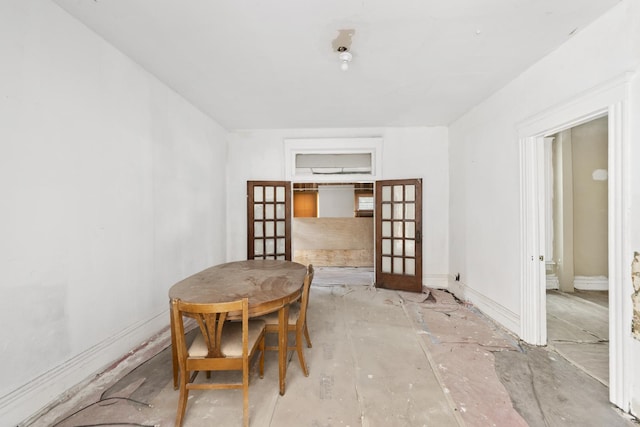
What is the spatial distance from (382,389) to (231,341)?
3.81 ft

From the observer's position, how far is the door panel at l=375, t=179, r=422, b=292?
4125mm

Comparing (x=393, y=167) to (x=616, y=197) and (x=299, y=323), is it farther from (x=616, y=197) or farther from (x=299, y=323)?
(x=299, y=323)

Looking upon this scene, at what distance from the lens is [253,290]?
1.92 meters

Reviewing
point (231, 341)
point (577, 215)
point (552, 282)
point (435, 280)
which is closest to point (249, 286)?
point (231, 341)

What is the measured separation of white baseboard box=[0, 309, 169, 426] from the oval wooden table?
0.73m

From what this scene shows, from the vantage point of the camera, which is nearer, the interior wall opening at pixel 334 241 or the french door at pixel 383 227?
the french door at pixel 383 227

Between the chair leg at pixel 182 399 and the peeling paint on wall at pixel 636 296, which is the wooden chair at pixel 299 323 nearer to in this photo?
the chair leg at pixel 182 399

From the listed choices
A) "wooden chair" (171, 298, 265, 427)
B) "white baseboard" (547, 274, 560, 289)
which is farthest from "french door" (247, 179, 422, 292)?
"wooden chair" (171, 298, 265, 427)

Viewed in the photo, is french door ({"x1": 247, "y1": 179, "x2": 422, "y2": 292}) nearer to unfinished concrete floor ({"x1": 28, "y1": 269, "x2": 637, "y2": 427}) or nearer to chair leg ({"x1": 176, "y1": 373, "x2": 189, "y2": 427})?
unfinished concrete floor ({"x1": 28, "y1": 269, "x2": 637, "y2": 427})

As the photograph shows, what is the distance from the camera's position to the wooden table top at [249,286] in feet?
5.74

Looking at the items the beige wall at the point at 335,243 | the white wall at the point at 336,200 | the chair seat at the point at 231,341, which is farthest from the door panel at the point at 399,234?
the white wall at the point at 336,200

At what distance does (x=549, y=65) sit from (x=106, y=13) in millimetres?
3627

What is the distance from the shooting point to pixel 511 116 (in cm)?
278

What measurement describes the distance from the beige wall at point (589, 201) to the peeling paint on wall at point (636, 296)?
304 centimetres
